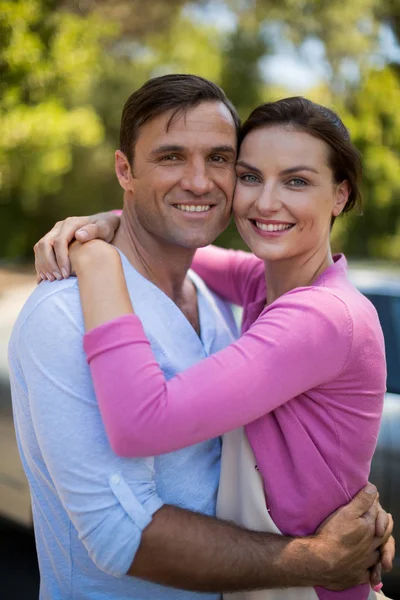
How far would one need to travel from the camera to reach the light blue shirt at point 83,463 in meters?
1.77

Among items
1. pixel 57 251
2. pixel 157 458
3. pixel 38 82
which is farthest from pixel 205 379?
pixel 38 82

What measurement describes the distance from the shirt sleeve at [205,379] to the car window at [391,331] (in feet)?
5.32

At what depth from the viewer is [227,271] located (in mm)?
2896

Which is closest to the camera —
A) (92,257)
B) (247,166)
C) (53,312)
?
(53,312)

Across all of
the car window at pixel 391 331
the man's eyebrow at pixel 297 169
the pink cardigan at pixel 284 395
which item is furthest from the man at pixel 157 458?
the car window at pixel 391 331

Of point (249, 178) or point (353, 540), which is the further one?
point (249, 178)

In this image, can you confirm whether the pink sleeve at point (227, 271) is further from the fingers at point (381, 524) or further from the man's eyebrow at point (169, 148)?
the fingers at point (381, 524)

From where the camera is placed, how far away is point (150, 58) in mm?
20734

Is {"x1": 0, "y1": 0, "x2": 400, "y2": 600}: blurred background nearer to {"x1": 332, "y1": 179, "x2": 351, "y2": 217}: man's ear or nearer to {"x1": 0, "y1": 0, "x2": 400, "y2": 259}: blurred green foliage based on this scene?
{"x1": 0, "y1": 0, "x2": 400, "y2": 259}: blurred green foliage

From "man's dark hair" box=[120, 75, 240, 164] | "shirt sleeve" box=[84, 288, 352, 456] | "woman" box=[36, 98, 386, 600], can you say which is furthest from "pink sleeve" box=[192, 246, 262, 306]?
"shirt sleeve" box=[84, 288, 352, 456]

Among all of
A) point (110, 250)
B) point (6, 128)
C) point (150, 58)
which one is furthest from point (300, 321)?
point (150, 58)

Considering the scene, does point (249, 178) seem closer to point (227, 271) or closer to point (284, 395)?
point (227, 271)

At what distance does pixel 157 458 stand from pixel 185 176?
34.7 inches

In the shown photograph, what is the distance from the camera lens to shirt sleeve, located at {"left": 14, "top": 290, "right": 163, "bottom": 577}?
1761 millimetres
